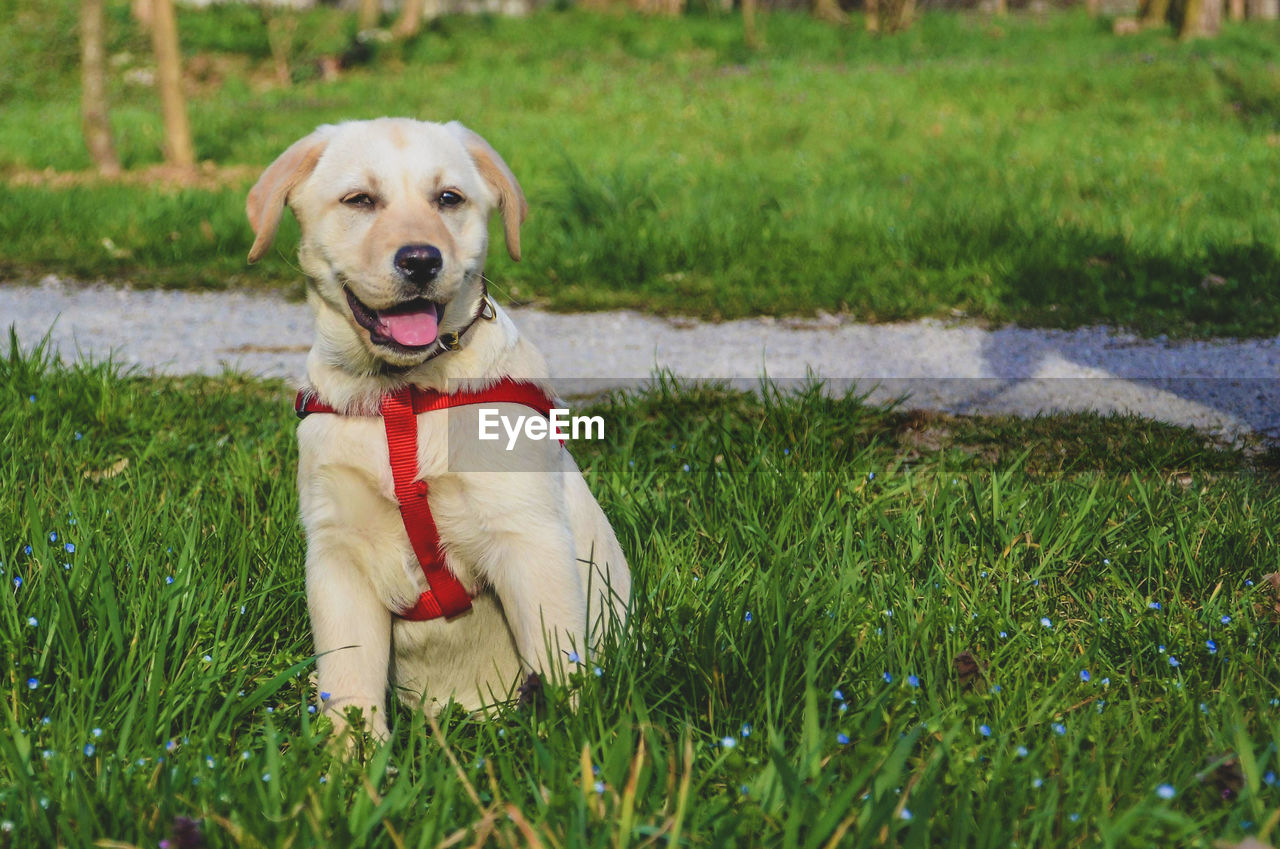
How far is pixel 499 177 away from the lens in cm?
279

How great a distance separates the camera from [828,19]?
23.7m

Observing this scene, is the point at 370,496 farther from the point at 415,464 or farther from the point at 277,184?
the point at 277,184

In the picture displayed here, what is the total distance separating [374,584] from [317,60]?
18.9m

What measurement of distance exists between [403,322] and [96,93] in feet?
29.6

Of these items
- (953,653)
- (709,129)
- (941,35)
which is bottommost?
(953,653)

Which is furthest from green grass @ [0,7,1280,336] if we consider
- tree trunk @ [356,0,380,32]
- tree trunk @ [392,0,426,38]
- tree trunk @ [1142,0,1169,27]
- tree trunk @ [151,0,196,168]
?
tree trunk @ [356,0,380,32]

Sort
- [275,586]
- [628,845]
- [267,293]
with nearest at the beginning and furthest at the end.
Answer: [628,845] < [275,586] < [267,293]

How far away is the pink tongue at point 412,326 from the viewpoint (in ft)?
8.19

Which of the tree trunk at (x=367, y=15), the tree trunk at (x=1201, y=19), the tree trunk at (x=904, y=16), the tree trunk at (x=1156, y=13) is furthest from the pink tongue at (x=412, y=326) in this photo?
the tree trunk at (x=1156, y=13)

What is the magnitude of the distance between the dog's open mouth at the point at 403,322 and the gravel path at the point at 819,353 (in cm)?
207

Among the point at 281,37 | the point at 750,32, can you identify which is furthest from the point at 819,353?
the point at 281,37

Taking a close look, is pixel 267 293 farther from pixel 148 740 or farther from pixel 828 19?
pixel 828 19

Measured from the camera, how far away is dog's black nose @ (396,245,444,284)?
2.42 meters

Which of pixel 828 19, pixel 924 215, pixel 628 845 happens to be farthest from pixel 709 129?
pixel 828 19
